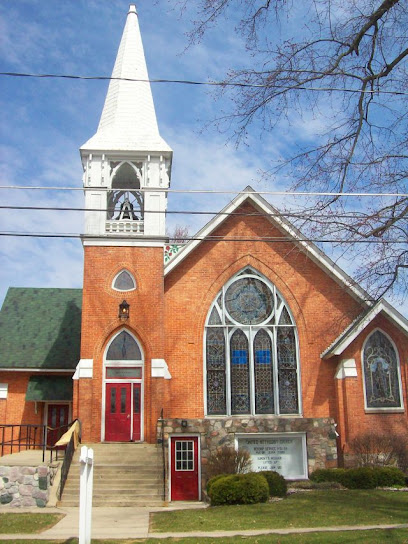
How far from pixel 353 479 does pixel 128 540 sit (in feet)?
28.4

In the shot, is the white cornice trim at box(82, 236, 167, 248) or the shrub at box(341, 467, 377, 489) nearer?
the shrub at box(341, 467, 377, 489)

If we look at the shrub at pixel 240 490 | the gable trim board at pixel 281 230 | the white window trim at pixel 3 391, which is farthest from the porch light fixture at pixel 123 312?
the shrub at pixel 240 490

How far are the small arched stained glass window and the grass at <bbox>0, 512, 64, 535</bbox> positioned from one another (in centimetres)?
784

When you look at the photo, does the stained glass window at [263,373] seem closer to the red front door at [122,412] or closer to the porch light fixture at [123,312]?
the red front door at [122,412]

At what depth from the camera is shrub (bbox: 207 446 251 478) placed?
17406mm

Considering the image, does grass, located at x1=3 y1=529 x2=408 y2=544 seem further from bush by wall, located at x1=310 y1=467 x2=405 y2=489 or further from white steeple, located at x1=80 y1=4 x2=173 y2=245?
white steeple, located at x1=80 y1=4 x2=173 y2=245

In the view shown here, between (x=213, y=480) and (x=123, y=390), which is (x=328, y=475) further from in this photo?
(x=123, y=390)

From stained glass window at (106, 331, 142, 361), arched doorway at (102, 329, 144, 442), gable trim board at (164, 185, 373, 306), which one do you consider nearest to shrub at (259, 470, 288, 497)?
arched doorway at (102, 329, 144, 442)

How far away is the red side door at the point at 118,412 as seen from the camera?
19516 millimetres

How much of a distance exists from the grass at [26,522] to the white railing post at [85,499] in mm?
2617

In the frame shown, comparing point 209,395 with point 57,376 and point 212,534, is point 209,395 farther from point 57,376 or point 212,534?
point 212,534

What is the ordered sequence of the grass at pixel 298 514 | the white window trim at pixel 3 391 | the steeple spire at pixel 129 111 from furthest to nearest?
1. the white window trim at pixel 3 391
2. the steeple spire at pixel 129 111
3. the grass at pixel 298 514

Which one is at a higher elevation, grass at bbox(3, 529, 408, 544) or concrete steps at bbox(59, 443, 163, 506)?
concrete steps at bbox(59, 443, 163, 506)

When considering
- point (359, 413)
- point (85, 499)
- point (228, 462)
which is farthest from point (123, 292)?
point (85, 499)
